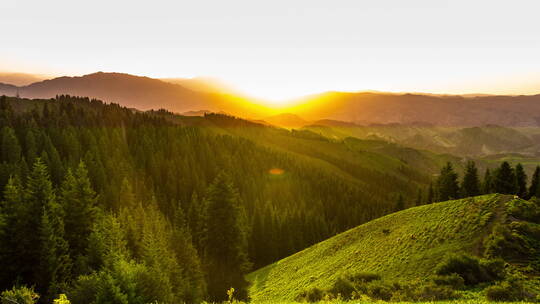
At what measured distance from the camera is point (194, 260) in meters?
52.4

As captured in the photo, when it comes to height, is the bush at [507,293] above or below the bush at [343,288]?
above

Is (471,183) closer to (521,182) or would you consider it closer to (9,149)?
(521,182)

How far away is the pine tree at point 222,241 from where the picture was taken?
6153 cm

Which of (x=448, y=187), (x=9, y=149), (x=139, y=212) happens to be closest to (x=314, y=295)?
(x=139, y=212)

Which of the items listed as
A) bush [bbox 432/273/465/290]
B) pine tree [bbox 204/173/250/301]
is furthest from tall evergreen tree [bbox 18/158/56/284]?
bush [bbox 432/273/465/290]

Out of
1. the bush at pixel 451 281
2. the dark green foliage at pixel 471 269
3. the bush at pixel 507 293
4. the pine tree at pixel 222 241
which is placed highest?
the bush at pixel 507 293

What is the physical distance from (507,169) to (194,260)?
76.5 meters

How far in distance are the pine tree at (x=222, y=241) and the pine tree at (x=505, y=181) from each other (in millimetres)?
63810

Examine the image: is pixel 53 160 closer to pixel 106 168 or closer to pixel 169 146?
pixel 106 168

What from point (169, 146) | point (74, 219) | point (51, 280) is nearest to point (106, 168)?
point (169, 146)

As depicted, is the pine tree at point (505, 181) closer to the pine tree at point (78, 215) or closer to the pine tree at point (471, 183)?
the pine tree at point (471, 183)

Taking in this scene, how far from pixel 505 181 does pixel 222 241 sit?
68809mm

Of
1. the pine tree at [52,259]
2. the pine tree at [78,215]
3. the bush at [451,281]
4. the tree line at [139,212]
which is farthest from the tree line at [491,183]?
the pine tree at [52,259]

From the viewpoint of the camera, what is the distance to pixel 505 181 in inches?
3068
